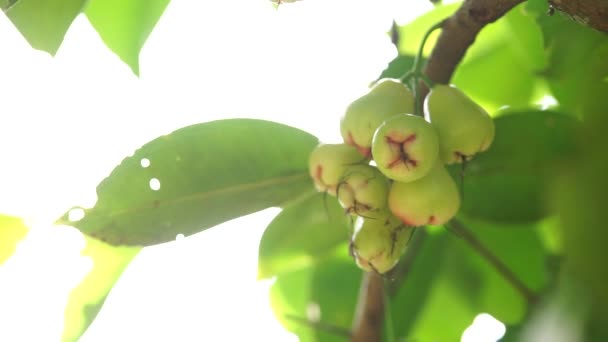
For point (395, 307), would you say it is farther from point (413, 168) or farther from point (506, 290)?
point (413, 168)

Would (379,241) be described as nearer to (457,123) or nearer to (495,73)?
(457,123)

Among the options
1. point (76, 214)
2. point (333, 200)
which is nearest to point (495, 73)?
point (333, 200)

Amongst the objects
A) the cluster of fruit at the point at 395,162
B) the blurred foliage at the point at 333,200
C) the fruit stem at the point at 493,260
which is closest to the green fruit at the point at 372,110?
the cluster of fruit at the point at 395,162

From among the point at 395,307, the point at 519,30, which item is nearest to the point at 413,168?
the point at 519,30

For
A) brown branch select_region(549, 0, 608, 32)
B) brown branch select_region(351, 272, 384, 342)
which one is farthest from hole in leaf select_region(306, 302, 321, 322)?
brown branch select_region(549, 0, 608, 32)

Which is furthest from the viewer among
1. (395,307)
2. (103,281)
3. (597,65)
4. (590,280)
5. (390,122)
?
(395,307)

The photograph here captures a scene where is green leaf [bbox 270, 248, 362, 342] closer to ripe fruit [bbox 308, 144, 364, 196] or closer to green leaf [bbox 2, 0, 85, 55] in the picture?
ripe fruit [bbox 308, 144, 364, 196]

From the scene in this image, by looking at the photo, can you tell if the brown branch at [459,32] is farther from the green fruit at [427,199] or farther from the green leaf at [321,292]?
the green leaf at [321,292]
